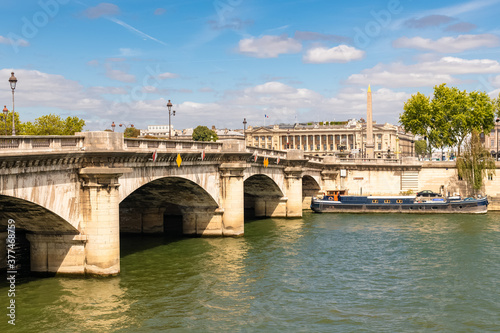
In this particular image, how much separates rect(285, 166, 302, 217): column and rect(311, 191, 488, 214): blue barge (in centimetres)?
915

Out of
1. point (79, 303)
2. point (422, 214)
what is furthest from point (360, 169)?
point (79, 303)

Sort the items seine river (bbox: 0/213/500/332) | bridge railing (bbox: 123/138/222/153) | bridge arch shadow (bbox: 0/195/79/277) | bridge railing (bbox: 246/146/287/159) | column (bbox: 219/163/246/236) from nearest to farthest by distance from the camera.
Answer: seine river (bbox: 0/213/500/332), bridge arch shadow (bbox: 0/195/79/277), bridge railing (bbox: 123/138/222/153), column (bbox: 219/163/246/236), bridge railing (bbox: 246/146/287/159)

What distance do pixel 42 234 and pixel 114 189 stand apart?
15.7 feet

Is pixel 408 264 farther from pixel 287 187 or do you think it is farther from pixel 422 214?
pixel 422 214

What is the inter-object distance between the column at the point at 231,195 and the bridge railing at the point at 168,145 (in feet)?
7.08

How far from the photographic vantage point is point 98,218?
32.1 m

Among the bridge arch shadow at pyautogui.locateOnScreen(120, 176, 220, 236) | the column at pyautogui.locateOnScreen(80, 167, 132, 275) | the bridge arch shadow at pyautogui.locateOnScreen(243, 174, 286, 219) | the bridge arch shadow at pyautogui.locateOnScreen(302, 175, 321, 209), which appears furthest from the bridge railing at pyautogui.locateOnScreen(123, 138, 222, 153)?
the bridge arch shadow at pyautogui.locateOnScreen(302, 175, 321, 209)

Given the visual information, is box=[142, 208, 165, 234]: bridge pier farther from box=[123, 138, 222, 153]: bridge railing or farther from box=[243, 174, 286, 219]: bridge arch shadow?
box=[243, 174, 286, 219]: bridge arch shadow

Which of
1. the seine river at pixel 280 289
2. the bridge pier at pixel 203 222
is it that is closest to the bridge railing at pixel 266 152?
the bridge pier at pixel 203 222

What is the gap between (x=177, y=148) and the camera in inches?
1640

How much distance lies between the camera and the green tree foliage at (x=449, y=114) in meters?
94.4

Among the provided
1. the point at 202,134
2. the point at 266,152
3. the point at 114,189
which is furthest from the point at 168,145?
the point at 202,134

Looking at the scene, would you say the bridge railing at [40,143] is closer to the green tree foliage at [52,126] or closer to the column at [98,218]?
the column at [98,218]

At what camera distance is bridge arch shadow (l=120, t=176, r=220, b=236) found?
4691 centimetres
